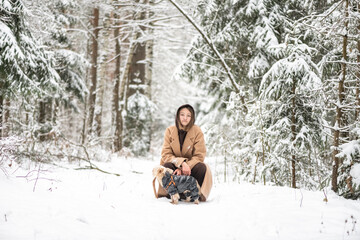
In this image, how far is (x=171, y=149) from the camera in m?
4.45

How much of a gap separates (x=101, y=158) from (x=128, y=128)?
3769 millimetres

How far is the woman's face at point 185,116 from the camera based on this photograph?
14.2ft

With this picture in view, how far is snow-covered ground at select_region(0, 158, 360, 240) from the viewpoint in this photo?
95.4 inches

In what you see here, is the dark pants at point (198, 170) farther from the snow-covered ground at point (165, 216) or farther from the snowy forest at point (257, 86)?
the snowy forest at point (257, 86)

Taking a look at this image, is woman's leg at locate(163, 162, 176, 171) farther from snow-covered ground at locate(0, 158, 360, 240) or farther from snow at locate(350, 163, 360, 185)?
snow at locate(350, 163, 360, 185)

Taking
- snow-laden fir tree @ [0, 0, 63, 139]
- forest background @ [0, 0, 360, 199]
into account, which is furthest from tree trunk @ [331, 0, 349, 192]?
snow-laden fir tree @ [0, 0, 63, 139]

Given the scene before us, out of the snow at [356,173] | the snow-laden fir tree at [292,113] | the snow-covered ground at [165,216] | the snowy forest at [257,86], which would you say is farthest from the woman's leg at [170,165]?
the snow at [356,173]

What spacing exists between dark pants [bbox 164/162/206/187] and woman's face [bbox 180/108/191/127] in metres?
0.69

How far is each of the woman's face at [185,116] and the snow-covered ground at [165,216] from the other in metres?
1.25

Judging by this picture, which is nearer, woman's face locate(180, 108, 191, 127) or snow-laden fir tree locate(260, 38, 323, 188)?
woman's face locate(180, 108, 191, 127)

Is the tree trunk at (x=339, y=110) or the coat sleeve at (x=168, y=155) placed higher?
the tree trunk at (x=339, y=110)

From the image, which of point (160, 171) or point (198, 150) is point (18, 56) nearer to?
point (160, 171)

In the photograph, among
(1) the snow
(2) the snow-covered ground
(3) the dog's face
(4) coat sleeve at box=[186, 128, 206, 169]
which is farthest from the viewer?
(4) coat sleeve at box=[186, 128, 206, 169]

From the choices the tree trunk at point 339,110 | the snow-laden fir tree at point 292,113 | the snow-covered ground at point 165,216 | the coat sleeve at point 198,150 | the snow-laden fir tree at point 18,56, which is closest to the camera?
the snow-covered ground at point 165,216
